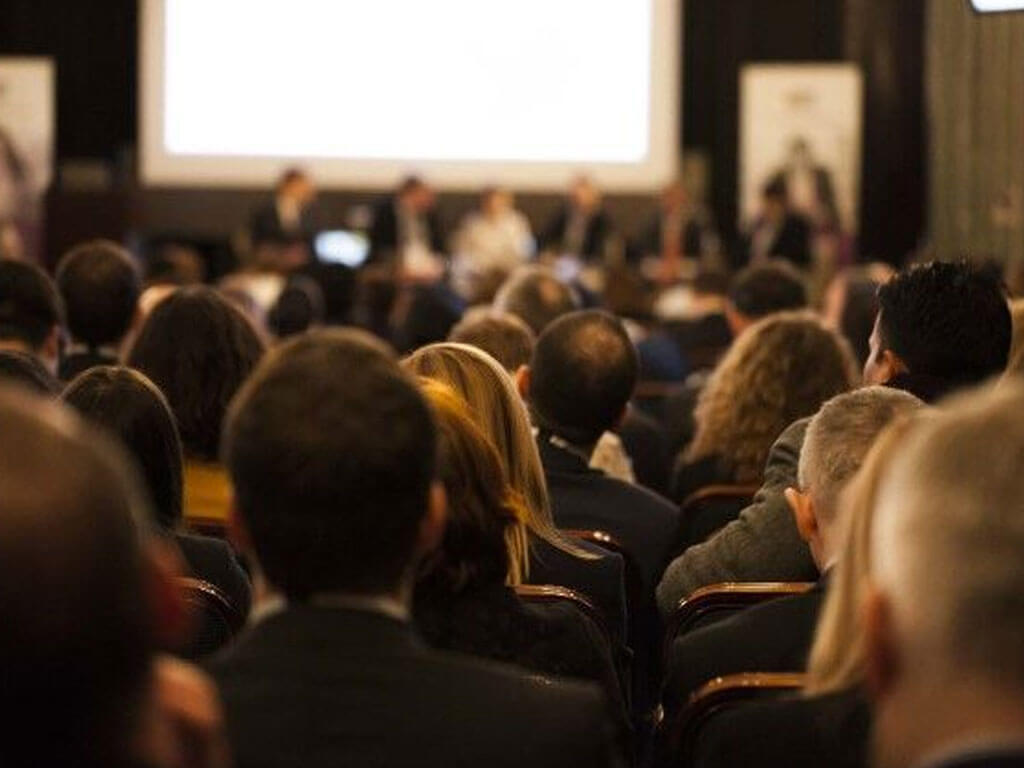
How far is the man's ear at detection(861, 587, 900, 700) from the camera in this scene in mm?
1640

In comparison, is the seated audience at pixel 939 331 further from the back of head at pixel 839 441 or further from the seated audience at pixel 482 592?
the seated audience at pixel 482 592

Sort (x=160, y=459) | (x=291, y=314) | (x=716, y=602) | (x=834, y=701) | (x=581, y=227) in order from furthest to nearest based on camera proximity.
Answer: (x=581, y=227) → (x=291, y=314) → (x=160, y=459) → (x=716, y=602) → (x=834, y=701)

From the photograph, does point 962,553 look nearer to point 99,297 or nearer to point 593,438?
point 593,438

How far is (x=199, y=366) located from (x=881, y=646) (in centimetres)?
300

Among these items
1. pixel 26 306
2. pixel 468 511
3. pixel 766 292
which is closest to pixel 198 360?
pixel 26 306

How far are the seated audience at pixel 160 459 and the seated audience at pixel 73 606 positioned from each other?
1955 millimetres

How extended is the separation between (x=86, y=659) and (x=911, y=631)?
60cm

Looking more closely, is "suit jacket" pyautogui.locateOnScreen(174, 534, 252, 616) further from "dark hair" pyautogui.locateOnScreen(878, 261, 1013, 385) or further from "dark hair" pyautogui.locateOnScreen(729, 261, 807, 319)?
"dark hair" pyautogui.locateOnScreen(729, 261, 807, 319)

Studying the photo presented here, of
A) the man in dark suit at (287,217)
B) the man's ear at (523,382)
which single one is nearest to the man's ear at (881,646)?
the man's ear at (523,382)

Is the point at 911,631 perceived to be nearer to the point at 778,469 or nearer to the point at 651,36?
the point at 778,469

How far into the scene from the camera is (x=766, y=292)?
746cm

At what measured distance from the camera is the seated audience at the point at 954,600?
5.05ft

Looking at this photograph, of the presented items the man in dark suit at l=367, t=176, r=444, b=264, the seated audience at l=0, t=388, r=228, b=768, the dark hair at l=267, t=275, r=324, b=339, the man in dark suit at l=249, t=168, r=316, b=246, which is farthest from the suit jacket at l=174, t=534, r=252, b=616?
the man in dark suit at l=367, t=176, r=444, b=264

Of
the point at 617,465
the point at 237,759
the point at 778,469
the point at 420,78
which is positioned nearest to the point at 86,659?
the point at 237,759
